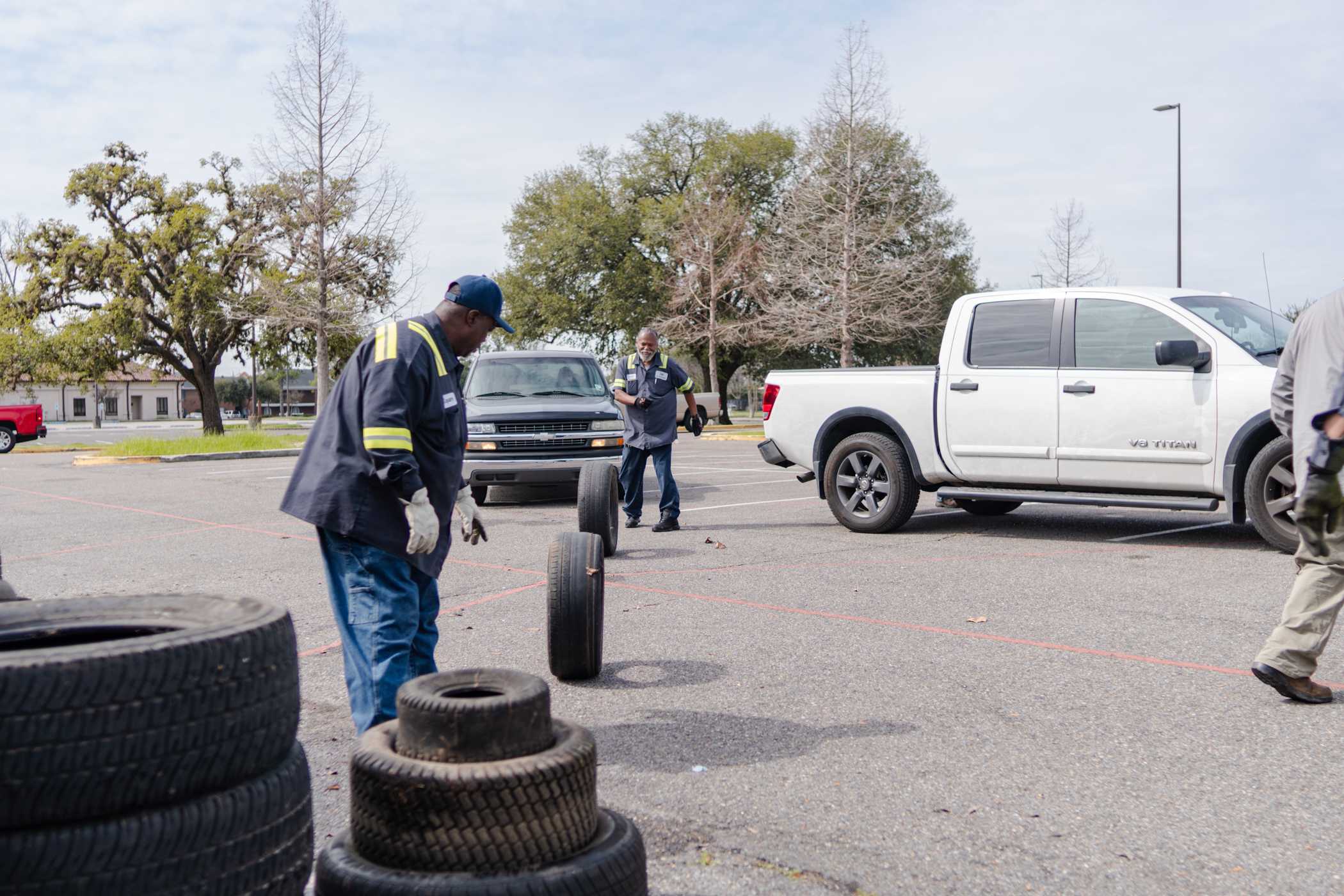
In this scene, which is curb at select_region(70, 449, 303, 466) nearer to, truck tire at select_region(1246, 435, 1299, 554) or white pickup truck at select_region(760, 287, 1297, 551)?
white pickup truck at select_region(760, 287, 1297, 551)

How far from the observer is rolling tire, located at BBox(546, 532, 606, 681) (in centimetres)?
504

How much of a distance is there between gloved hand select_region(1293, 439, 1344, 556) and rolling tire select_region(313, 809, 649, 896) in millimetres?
3349

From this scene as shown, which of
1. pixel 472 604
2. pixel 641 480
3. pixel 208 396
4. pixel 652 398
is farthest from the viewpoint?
pixel 208 396

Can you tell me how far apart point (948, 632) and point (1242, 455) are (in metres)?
3.69

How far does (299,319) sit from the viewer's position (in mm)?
30406

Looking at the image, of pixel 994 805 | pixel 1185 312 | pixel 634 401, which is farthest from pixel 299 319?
pixel 994 805

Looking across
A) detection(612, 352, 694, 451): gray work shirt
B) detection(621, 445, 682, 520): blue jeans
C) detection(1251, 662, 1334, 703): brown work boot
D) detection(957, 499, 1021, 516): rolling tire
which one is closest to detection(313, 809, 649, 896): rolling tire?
detection(1251, 662, 1334, 703): brown work boot

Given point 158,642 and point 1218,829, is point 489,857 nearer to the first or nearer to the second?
point 158,642

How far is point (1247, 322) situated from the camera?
8.95 meters

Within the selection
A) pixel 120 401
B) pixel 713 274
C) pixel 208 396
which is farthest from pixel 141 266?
pixel 120 401

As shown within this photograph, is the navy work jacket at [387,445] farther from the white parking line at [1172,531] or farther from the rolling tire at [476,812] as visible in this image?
the white parking line at [1172,531]

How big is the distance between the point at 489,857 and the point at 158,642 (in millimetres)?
827

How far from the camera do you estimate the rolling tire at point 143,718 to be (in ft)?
6.71

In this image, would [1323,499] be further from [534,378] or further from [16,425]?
[16,425]
